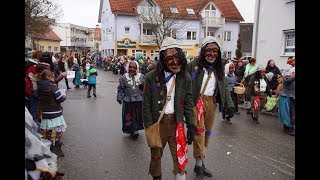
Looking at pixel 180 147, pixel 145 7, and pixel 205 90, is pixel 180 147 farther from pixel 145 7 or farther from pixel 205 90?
pixel 145 7

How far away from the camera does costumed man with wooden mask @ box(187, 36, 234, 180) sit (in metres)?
4.50

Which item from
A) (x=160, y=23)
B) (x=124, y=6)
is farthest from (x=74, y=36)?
(x=160, y=23)

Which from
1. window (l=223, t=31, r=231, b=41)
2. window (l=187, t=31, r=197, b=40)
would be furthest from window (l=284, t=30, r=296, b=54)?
window (l=223, t=31, r=231, b=41)

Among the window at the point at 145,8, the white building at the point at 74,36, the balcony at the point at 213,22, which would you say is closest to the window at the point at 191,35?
the balcony at the point at 213,22

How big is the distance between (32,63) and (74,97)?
7790mm

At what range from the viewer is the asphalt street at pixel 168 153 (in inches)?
193

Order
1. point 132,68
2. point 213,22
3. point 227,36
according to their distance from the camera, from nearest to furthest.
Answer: point 132,68 < point 213,22 < point 227,36

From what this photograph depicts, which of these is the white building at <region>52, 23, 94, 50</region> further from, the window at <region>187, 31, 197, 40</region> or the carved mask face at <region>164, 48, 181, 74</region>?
the carved mask face at <region>164, 48, 181, 74</region>

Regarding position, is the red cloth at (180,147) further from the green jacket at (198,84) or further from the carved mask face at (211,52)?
the carved mask face at (211,52)

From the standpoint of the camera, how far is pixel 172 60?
3873 mm

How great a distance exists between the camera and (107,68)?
37.2 metres

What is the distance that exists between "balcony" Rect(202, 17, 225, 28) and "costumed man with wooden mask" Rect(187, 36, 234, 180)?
39.3 m

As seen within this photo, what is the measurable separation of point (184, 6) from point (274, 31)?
2851 cm
